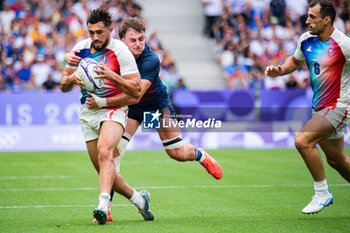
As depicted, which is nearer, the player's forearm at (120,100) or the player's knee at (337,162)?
the player's forearm at (120,100)

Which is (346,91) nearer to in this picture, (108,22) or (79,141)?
(108,22)

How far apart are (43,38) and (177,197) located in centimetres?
1451

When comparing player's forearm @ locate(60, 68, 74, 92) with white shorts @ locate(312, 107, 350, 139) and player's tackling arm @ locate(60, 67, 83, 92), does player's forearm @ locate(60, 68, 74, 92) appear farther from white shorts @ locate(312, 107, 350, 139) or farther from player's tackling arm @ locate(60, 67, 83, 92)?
white shorts @ locate(312, 107, 350, 139)

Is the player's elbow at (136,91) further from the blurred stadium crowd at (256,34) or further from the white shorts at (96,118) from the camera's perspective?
the blurred stadium crowd at (256,34)

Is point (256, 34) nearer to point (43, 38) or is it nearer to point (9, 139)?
point (43, 38)

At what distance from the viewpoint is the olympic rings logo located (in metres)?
18.6

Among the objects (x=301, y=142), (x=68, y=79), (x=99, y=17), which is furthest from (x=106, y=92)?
(x=301, y=142)

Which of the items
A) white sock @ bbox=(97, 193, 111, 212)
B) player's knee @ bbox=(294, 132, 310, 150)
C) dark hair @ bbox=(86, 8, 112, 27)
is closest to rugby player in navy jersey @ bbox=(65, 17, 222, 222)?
dark hair @ bbox=(86, 8, 112, 27)

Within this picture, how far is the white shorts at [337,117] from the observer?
7.57 metres

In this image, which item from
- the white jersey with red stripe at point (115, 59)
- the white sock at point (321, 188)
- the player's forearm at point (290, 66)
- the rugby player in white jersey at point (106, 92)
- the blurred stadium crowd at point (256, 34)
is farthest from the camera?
the blurred stadium crowd at point (256, 34)

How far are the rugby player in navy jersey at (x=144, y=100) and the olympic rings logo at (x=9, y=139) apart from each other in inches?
431

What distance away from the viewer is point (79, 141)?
19031mm

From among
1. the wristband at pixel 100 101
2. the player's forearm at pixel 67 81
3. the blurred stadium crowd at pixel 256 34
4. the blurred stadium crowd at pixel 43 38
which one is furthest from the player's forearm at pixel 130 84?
the blurred stadium crowd at pixel 256 34

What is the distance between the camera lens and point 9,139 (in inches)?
734
